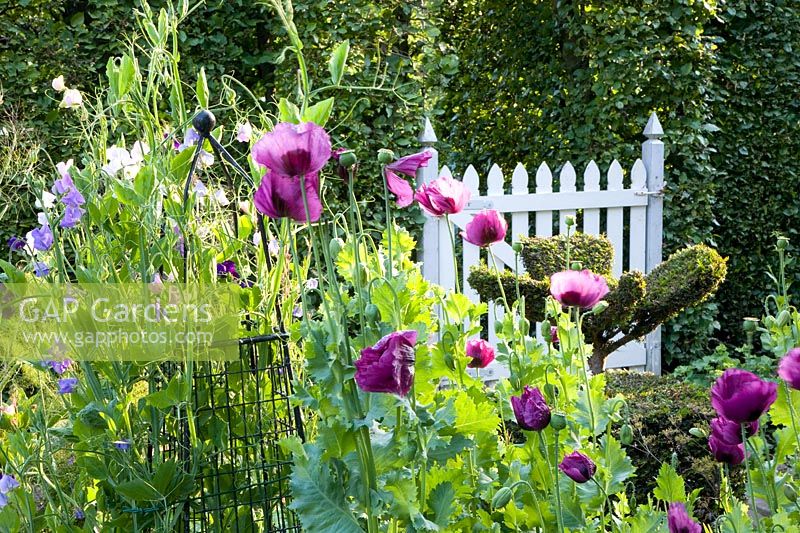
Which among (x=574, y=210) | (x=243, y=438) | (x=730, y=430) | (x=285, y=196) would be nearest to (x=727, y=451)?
(x=730, y=430)

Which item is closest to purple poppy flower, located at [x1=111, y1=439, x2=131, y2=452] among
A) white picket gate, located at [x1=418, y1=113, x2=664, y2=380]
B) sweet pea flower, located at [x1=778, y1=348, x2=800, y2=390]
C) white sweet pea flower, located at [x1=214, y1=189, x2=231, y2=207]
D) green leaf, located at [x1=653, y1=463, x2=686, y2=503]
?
white sweet pea flower, located at [x1=214, y1=189, x2=231, y2=207]

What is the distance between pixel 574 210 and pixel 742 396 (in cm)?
355

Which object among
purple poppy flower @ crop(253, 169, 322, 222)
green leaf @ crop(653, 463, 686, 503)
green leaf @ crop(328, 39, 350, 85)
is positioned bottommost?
green leaf @ crop(653, 463, 686, 503)

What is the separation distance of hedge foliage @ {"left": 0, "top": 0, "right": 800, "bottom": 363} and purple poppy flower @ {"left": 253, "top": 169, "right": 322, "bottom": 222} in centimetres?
280

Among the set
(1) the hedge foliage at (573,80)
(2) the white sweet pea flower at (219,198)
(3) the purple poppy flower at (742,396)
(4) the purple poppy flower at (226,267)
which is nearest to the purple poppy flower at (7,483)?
(4) the purple poppy flower at (226,267)

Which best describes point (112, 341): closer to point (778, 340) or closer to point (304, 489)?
point (304, 489)

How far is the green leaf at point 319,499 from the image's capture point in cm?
97

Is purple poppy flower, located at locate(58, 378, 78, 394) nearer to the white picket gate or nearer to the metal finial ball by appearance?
the metal finial ball

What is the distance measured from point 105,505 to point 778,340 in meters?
1.21

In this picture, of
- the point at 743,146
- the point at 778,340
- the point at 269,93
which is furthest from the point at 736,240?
the point at 778,340

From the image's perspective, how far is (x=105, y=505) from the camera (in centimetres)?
156

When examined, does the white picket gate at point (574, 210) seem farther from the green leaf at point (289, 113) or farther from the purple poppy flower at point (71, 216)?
the green leaf at point (289, 113)

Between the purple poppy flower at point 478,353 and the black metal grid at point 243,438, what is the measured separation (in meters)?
0.32

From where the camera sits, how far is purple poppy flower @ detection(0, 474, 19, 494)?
63.9 inches
